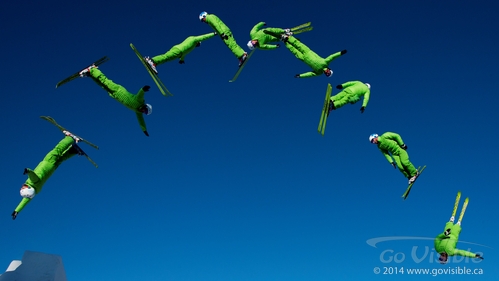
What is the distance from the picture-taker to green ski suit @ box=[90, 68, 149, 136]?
722 inches

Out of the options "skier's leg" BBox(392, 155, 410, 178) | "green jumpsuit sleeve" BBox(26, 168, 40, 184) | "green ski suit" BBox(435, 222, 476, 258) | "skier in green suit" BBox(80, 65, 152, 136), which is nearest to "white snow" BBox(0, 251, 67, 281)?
"green jumpsuit sleeve" BBox(26, 168, 40, 184)

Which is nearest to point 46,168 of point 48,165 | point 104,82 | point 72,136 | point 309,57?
point 48,165

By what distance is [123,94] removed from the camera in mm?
18547

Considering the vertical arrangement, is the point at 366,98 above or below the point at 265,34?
below

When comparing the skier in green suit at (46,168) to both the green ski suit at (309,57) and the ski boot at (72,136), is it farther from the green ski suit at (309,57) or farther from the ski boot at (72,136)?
the green ski suit at (309,57)

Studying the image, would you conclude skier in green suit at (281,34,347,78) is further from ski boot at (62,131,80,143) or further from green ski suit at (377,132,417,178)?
ski boot at (62,131,80,143)

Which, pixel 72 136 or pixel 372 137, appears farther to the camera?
pixel 372 137

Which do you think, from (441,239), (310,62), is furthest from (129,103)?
(441,239)

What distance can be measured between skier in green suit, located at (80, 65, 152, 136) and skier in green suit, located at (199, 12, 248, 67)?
14.8 feet

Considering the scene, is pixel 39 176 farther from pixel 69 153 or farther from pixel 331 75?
pixel 331 75

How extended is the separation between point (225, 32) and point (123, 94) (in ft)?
17.2

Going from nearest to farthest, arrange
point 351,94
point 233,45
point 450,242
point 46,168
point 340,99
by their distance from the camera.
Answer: point 46,168 → point 340,99 → point 351,94 → point 233,45 → point 450,242

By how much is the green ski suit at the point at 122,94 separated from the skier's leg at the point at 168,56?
179 cm

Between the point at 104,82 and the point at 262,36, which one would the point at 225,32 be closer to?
the point at 262,36
